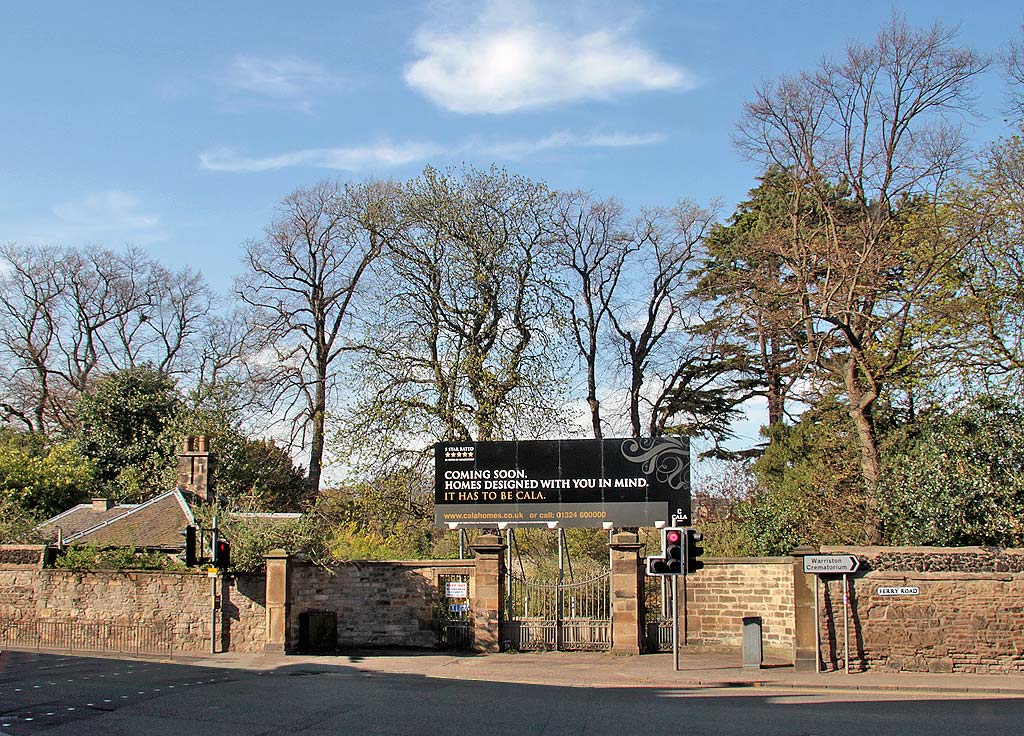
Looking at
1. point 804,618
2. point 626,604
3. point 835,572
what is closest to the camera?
→ point 835,572

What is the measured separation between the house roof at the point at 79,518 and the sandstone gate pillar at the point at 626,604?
1880 cm

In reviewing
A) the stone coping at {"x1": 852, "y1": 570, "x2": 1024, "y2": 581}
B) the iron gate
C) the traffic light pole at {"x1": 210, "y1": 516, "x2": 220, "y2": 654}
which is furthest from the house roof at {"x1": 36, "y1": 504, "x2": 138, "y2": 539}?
the stone coping at {"x1": 852, "y1": 570, "x2": 1024, "y2": 581}

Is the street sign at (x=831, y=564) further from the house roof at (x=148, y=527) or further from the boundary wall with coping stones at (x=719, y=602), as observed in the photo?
the house roof at (x=148, y=527)

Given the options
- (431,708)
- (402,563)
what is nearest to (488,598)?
(402,563)

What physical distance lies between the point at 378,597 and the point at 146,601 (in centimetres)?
625

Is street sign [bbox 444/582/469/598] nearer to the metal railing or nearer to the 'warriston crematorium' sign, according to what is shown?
the 'warriston crematorium' sign

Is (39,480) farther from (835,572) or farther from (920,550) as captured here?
(920,550)

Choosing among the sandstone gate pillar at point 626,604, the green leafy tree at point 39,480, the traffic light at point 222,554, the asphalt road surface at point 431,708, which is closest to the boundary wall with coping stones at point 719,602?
the sandstone gate pillar at point 626,604

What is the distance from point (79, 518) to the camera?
117ft

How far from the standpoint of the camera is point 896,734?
12.4m

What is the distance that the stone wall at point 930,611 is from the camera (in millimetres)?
18703

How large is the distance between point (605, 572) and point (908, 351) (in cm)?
1000

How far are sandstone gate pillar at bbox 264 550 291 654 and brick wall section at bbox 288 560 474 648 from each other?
0.49 metres

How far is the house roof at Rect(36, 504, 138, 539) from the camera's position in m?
34.2
